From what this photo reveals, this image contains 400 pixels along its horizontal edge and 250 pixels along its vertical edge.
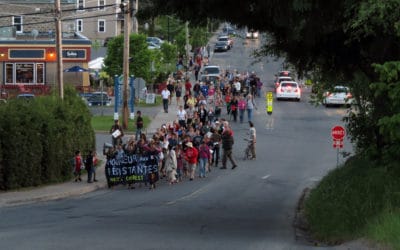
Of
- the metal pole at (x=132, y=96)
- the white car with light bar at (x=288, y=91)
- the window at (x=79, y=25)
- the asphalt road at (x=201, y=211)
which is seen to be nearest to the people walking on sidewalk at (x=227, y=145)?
the asphalt road at (x=201, y=211)

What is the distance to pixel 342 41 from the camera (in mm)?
19594

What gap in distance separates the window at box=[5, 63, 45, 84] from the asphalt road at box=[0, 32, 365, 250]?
92.7 feet

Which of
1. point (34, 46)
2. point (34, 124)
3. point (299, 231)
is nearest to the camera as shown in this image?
point (299, 231)

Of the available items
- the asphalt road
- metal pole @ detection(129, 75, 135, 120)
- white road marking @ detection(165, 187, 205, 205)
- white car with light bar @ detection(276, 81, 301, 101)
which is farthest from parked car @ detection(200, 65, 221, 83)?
white road marking @ detection(165, 187, 205, 205)

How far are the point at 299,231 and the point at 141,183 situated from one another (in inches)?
495

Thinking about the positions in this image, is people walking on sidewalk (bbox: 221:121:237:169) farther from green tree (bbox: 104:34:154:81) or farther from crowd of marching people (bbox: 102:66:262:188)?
green tree (bbox: 104:34:154:81)

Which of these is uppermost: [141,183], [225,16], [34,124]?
[225,16]

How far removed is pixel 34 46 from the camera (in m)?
69.1

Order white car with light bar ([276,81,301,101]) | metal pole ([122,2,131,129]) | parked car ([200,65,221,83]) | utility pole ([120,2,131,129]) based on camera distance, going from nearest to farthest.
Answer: utility pole ([120,2,131,129])
metal pole ([122,2,131,129])
white car with light bar ([276,81,301,101])
parked car ([200,65,221,83])

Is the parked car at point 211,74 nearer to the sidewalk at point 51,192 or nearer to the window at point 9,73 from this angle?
the window at point 9,73

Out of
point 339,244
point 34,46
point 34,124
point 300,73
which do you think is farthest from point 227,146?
point 34,46

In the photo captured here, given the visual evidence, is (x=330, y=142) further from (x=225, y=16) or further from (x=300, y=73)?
(x=225, y=16)

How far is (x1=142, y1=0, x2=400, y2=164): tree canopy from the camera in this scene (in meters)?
15.6

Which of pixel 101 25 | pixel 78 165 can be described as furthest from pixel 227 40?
pixel 78 165
